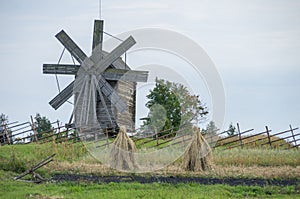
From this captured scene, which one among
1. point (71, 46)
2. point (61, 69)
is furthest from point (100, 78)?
point (71, 46)

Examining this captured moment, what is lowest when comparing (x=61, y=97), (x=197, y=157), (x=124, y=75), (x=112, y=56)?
(x=197, y=157)

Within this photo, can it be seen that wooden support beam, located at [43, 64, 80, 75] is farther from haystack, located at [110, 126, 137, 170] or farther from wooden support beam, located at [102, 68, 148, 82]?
haystack, located at [110, 126, 137, 170]

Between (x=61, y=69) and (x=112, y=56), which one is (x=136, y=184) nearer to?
(x=112, y=56)

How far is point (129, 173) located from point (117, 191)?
465cm

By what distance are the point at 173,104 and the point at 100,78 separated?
3.94 m

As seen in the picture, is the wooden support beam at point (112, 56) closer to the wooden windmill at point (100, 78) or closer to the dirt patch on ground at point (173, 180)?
the wooden windmill at point (100, 78)

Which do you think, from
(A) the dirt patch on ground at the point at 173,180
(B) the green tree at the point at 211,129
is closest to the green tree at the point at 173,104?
(B) the green tree at the point at 211,129

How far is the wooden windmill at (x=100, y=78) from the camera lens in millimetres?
27688

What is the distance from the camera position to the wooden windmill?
27688mm

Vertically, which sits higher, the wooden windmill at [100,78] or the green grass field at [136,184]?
the wooden windmill at [100,78]

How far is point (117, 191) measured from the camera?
13.8 meters

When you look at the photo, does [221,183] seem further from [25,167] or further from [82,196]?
[25,167]

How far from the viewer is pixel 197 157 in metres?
19.2

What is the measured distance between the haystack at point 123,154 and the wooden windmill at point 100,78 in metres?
7.70
